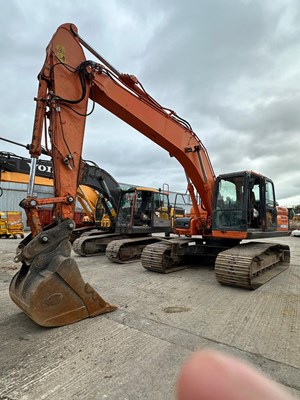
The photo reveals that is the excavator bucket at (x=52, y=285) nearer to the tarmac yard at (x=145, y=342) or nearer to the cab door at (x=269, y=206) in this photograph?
the tarmac yard at (x=145, y=342)

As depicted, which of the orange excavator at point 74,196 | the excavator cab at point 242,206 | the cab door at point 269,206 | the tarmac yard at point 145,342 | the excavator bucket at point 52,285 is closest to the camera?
the tarmac yard at point 145,342

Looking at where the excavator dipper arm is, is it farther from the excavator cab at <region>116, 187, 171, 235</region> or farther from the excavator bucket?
the excavator cab at <region>116, 187, 171, 235</region>

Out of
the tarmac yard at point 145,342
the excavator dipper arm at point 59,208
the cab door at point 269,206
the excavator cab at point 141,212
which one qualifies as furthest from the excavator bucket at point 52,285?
the excavator cab at point 141,212

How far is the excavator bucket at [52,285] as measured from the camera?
129 inches

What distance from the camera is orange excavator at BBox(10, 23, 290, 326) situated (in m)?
3.50

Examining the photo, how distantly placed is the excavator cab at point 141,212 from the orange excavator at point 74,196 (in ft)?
6.18

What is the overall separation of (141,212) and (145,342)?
21.2 feet

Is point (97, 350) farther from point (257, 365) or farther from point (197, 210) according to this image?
point (197, 210)

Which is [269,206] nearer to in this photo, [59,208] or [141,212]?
[141,212]

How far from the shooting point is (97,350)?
2.92m

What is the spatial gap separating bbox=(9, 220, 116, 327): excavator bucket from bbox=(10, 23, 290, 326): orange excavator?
12mm

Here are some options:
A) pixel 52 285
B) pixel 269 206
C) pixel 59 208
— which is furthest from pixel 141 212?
pixel 52 285

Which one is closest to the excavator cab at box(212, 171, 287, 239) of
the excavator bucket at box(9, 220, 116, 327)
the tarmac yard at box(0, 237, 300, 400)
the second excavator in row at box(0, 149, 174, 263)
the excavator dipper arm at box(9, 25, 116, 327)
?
the tarmac yard at box(0, 237, 300, 400)

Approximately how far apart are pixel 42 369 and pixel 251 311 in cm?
291
